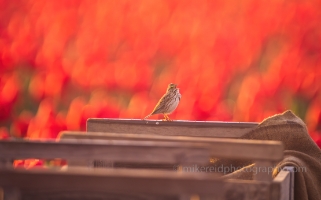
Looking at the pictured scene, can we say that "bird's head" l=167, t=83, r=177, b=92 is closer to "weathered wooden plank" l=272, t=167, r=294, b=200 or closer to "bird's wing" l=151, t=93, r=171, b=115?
"bird's wing" l=151, t=93, r=171, b=115

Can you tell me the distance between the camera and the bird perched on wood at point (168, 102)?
483 cm

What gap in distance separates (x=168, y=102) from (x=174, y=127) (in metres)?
0.68

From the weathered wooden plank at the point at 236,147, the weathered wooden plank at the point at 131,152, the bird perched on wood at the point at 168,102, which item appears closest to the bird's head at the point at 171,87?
the bird perched on wood at the point at 168,102

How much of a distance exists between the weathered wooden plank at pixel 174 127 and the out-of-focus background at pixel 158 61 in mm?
226

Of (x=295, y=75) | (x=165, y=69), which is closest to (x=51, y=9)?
(x=165, y=69)

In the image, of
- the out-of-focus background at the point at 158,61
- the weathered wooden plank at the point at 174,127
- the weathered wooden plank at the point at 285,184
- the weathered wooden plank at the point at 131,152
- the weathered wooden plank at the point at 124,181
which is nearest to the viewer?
the weathered wooden plank at the point at 124,181

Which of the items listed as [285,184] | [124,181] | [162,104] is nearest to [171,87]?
[162,104]

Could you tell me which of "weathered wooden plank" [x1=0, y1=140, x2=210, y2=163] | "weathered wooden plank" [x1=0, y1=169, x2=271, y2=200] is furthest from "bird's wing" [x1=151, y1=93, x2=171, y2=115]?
"weathered wooden plank" [x1=0, y1=169, x2=271, y2=200]

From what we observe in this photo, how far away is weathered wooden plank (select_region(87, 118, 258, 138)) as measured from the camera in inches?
162

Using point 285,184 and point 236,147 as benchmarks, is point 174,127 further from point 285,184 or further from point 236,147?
point 236,147

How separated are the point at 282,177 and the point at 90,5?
105 inches

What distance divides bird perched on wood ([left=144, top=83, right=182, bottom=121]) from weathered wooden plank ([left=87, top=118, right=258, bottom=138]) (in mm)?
625

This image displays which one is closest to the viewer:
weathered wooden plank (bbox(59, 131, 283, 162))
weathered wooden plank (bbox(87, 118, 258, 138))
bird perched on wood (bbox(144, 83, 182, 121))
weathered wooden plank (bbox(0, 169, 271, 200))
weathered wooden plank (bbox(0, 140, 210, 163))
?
weathered wooden plank (bbox(0, 169, 271, 200))

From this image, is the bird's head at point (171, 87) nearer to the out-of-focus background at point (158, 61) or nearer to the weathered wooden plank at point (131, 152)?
the out-of-focus background at point (158, 61)
